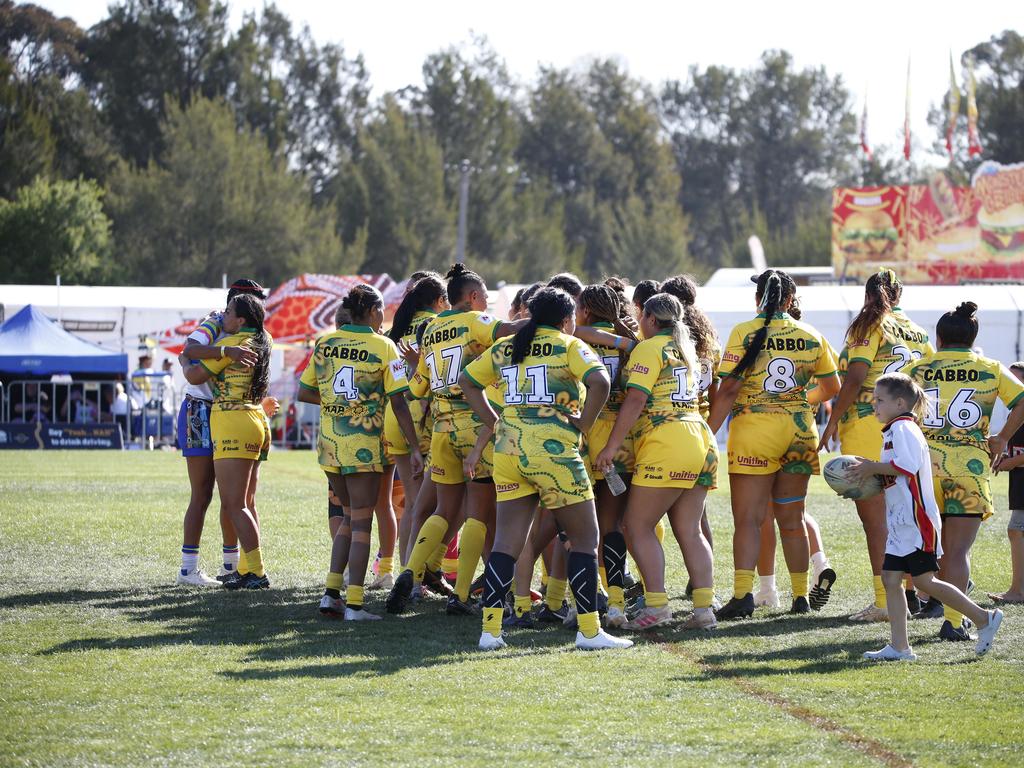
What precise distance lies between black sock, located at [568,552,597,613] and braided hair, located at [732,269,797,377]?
168 centimetres

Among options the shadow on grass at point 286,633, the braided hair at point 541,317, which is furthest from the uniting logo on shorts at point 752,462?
the braided hair at point 541,317

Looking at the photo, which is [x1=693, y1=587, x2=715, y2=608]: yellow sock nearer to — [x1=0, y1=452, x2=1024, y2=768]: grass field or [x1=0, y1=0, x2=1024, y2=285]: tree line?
[x1=0, y1=452, x2=1024, y2=768]: grass field

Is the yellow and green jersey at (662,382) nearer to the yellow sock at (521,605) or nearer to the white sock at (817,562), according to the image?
the yellow sock at (521,605)

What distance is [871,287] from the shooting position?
27.7ft

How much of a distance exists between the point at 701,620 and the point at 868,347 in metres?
2.04

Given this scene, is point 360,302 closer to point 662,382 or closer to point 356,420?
point 356,420

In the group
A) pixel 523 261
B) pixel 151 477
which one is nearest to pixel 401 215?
pixel 523 261

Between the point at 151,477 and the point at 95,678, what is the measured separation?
11970 mm

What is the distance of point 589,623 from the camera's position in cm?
713

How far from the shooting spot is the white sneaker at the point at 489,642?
279 inches

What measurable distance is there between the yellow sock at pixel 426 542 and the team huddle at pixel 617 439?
0.05 feet

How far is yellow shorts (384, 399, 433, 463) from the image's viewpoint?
346 inches

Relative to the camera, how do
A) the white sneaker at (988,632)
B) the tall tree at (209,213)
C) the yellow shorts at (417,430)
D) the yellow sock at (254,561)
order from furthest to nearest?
the tall tree at (209,213) < the yellow sock at (254,561) < the yellow shorts at (417,430) < the white sneaker at (988,632)

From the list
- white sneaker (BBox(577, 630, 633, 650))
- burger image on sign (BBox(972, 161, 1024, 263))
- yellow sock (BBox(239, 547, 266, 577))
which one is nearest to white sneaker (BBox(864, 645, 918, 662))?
white sneaker (BBox(577, 630, 633, 650))
